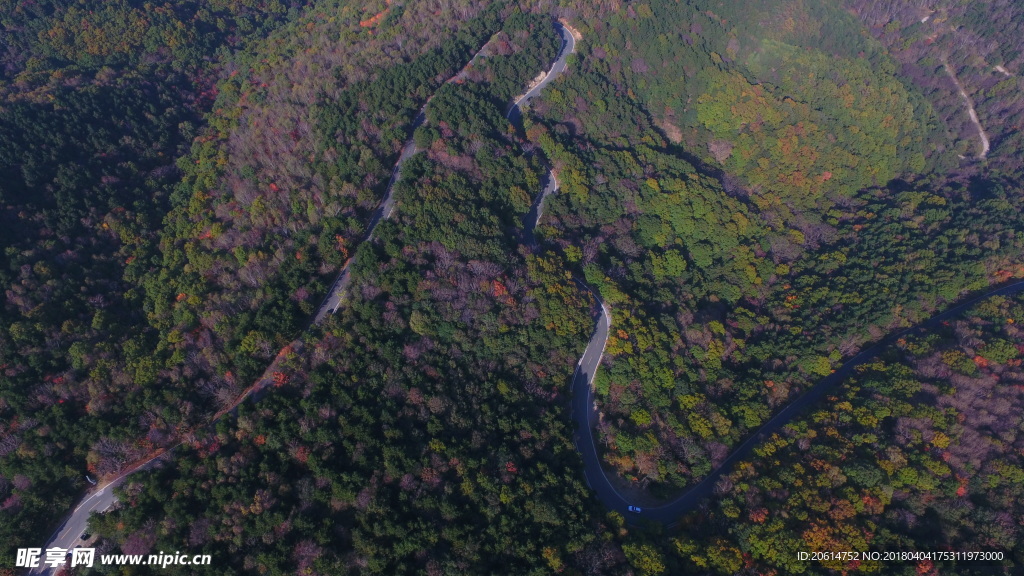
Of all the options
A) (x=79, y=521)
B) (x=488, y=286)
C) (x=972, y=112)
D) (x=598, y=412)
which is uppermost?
(x=972, y=112)

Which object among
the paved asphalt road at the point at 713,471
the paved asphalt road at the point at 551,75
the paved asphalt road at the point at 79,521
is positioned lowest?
the paved asphalt road at the point at 79,521

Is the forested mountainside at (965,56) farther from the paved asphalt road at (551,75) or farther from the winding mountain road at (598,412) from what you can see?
the paved asphalt road at (551,75)

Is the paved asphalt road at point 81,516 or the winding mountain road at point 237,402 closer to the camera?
the paved asphalt road at point 81,516

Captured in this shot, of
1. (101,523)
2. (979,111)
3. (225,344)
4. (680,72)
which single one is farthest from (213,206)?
(979,111)

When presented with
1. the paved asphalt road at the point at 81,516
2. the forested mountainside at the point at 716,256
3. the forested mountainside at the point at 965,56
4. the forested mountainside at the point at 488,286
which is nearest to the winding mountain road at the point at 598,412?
the forested mountainside at the point at 488,286

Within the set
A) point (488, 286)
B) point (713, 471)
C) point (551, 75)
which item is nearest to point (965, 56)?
point (551, 75)

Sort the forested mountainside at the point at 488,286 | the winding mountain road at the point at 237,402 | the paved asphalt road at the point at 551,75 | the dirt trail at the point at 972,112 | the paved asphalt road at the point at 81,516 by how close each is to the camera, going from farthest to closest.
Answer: the dirt trail at the point at 972,112 < the paved asphalt road at the point at 551,75 < the forested mountainside at the point at 488,286 < the winding mountain road at the point at 237,402 < the paved asphalt road at the point at 81,516

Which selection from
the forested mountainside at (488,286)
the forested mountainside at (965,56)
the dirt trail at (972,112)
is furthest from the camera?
the forested mountainside at (965,56)

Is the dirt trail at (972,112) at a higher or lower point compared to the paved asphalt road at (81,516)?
higher

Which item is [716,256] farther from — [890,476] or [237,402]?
[237,402]
